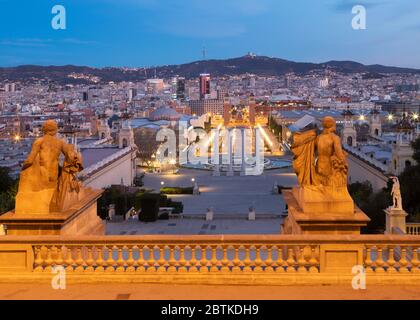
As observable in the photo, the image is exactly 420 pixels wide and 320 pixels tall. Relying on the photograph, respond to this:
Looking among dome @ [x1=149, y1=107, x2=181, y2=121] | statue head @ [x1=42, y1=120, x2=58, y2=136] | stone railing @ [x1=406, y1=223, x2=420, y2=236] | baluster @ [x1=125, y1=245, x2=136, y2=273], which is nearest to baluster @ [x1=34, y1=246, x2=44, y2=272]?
baluster @ [x1=125, y1=245, x2=136, y2=273]

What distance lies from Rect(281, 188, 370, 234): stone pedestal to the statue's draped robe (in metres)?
0.18

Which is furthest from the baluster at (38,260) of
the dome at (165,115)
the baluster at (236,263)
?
the dome at (165,115)

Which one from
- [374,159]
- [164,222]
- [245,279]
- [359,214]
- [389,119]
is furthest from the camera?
[389,119]

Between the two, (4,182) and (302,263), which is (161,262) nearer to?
(302,263)

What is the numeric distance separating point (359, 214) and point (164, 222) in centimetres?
2601

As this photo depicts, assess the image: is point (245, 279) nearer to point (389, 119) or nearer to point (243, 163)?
point (243, 163)

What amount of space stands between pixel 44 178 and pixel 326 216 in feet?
11.3

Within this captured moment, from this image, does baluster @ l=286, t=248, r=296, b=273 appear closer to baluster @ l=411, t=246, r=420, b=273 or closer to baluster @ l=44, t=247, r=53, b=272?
baluster @ l=411, t=246, r=420, b=273

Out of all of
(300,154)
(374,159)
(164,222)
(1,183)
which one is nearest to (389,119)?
(374,159)

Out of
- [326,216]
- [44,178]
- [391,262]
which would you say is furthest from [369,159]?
[44,178]

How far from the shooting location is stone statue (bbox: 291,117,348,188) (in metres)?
7.73

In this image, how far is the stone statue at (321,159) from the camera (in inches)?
305

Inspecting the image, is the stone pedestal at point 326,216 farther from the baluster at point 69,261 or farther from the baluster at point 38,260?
the baluster at point 38,260
